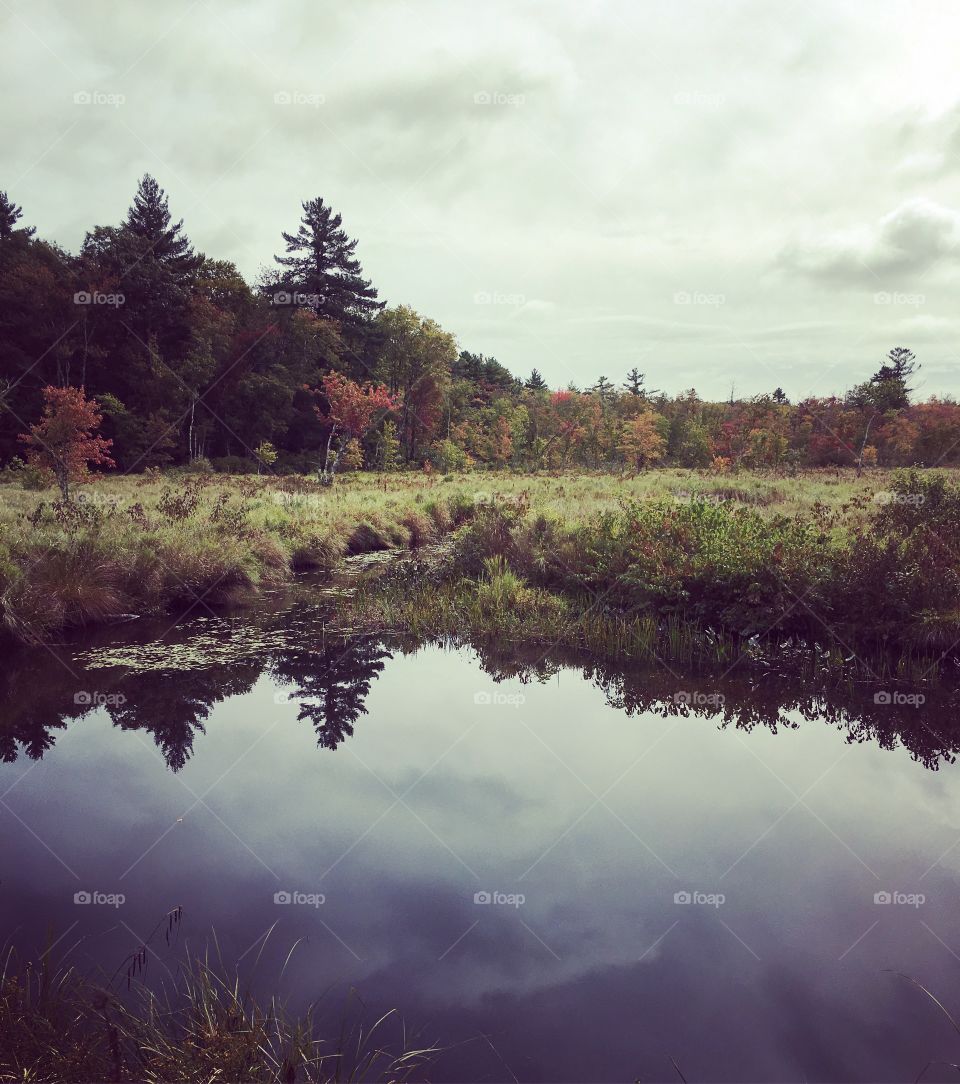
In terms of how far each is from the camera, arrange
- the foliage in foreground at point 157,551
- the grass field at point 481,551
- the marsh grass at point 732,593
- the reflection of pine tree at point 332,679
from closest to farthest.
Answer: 1. the reflection of pine tree at point 332,679
2. the marsh grass at point 732,593
3. the grass field at point 481,551
4. the foliage in foreground at point 157,551

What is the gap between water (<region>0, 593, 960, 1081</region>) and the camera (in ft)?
11.5

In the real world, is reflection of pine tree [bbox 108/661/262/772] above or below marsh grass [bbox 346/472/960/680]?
below

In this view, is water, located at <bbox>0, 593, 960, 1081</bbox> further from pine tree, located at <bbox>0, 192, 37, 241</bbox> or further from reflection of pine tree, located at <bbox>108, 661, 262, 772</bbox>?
pine tree, located at <bbox>0, 192, 37, 241</bbox>

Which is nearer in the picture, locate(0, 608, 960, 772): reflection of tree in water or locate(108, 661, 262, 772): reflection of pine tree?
locate(108, 661, 262, 772): reflection of pine tree

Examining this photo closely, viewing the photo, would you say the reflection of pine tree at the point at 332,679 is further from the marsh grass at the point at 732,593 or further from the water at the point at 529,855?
the marsh grass at the point at 732,593

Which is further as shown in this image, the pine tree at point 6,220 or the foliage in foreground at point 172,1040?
the pine tree at point 6,220

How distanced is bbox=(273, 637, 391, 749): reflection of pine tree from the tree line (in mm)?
17042

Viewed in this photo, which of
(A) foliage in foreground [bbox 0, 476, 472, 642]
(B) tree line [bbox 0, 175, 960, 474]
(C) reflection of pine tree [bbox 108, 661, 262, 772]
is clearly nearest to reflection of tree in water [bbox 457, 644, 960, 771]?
(C) reflection of pine tree [bbox 108, 661, 262, 772]

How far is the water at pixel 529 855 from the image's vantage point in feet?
11.5

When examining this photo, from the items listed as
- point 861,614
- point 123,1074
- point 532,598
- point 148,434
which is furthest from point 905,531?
point 148,434

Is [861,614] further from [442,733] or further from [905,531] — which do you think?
[442,733]

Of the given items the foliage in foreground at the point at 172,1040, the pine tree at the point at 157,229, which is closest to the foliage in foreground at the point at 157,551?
the foliage in foreground at the point at 172,1040

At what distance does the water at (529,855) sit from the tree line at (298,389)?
19.4 meters

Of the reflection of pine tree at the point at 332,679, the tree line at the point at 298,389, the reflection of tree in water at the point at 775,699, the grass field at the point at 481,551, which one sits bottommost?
the reflection of pine tree at the point at 332,679
